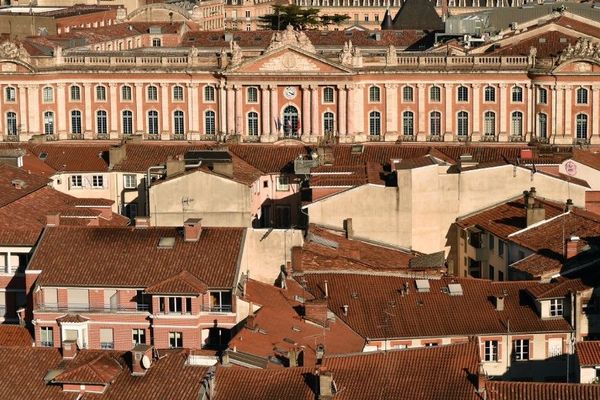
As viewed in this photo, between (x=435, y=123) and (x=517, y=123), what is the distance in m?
5.10

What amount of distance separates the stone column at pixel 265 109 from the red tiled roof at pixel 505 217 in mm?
46580

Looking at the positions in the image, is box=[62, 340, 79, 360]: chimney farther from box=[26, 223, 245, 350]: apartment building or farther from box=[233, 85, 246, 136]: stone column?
box=[233, 85, 246, 136]: stone column

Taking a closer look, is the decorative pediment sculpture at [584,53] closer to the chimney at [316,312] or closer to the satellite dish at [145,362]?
the chimney at [316,312]

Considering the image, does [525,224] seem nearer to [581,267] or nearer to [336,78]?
[581,267]

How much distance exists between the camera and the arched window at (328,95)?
141 meters

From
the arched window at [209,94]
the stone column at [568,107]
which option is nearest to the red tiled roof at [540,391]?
the stone column at [568,107]

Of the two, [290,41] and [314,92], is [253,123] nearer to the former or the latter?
[314,92]

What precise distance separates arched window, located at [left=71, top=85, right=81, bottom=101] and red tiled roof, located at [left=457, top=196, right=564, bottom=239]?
173 feet

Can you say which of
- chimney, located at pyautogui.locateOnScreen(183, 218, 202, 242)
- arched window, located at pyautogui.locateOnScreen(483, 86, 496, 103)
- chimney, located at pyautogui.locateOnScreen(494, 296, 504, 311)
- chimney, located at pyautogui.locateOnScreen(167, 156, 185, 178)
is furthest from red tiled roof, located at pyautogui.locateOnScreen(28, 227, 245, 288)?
arched window, located at pyautogui.locateOnScreen(483, 86, 496, 103)

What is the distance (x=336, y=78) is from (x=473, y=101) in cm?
865

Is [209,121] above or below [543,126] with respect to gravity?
above

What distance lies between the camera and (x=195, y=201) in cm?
9438

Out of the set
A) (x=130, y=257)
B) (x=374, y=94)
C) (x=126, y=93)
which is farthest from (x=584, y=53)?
(x=130, y=257)

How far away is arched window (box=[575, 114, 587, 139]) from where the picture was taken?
5443 inches
